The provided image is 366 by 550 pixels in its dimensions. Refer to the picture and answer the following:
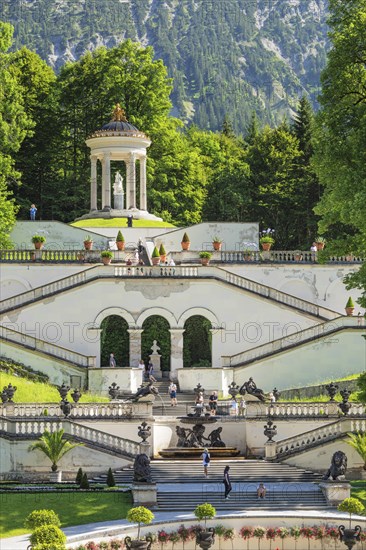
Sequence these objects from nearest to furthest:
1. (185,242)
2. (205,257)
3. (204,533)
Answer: (204,533)
(205,257)
(185,242)

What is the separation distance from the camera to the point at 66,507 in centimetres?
3344

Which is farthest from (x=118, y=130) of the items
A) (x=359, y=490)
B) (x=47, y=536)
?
(x=47, y=536)

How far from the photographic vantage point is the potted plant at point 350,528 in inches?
1222

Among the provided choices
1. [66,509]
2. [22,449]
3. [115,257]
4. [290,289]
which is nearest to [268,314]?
[290,289]

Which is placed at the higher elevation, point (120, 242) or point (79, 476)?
point (120, 242)

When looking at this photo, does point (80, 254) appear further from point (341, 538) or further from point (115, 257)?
point (341, 538)

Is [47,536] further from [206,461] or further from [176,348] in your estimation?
[176,348]

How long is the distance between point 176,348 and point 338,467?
17.5 metres

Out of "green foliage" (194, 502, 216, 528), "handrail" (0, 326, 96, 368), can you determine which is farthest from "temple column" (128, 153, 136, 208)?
"green foliage" (194, 502, 216, 528)

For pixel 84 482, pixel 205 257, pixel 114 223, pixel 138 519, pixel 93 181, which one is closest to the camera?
pixel 138 519

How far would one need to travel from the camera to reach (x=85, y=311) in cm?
5212

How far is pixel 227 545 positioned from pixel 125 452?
6984 millimetres

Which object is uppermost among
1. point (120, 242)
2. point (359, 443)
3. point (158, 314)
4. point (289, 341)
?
point (120, 242)

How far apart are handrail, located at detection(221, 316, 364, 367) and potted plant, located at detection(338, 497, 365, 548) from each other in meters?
17.0
